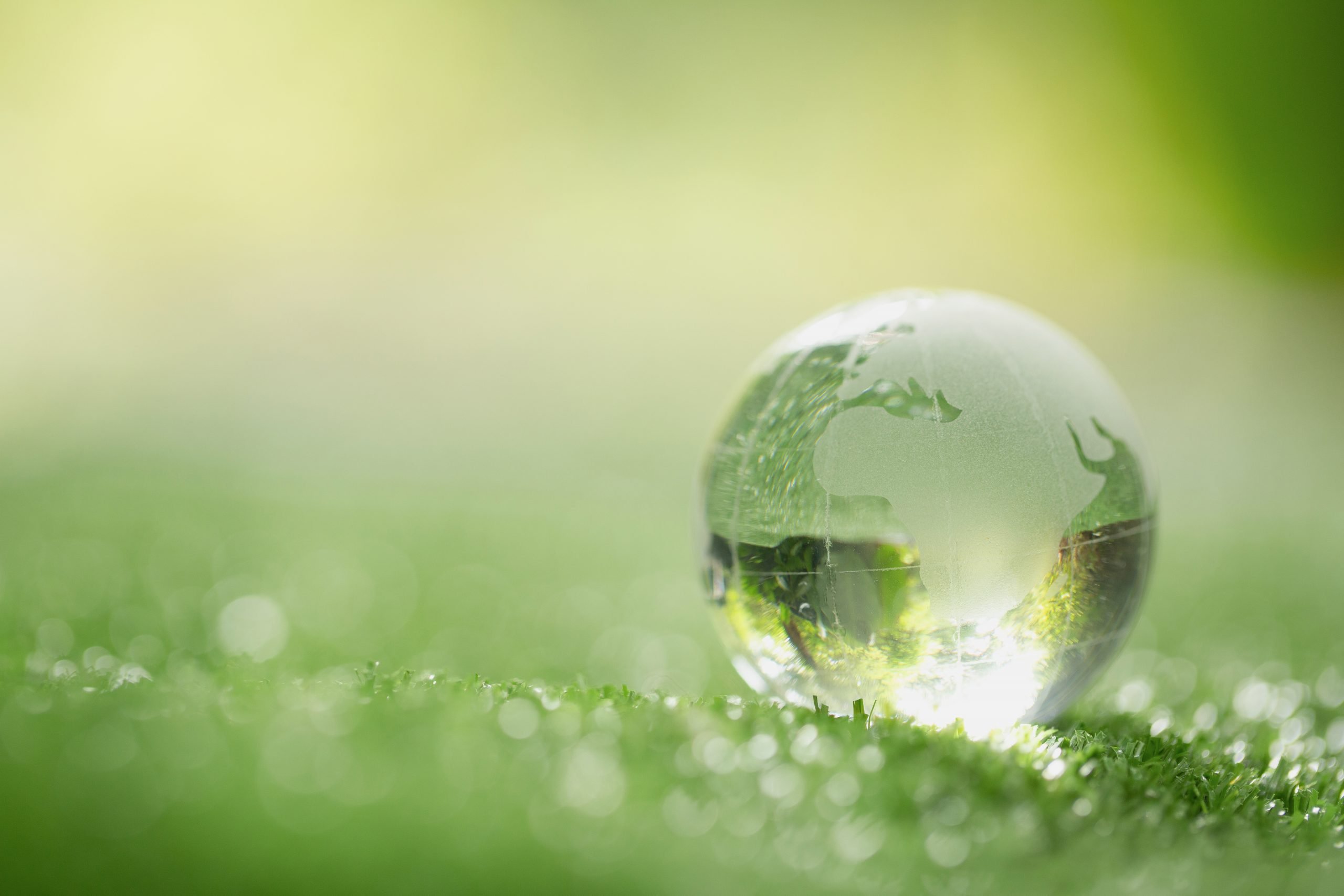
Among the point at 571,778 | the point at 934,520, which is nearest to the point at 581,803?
the point at 571,778

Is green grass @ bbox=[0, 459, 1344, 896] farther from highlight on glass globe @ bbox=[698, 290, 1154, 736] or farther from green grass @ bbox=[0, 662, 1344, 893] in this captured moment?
highlight on glass globe @ bbox=[698, 290, 1154, 736]

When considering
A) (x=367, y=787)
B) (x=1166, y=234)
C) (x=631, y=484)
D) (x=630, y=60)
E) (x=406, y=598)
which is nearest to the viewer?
(x=367, y=787)

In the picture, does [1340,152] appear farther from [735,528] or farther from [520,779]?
[520,779]

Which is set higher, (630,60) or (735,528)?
(630,60)

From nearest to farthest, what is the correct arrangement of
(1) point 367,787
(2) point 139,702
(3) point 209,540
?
(1) point 367,787 → (2) point 139,702 → (3) point 209,540

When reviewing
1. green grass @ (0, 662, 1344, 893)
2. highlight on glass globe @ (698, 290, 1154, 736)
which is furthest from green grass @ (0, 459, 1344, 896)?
highlight on glass globe @ (698, 290, 1154, 736)

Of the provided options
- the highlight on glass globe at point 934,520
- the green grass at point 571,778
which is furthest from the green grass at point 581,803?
the highlight on glass globe at point 934,520

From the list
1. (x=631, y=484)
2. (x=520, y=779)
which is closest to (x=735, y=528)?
(x=520, y=779)
